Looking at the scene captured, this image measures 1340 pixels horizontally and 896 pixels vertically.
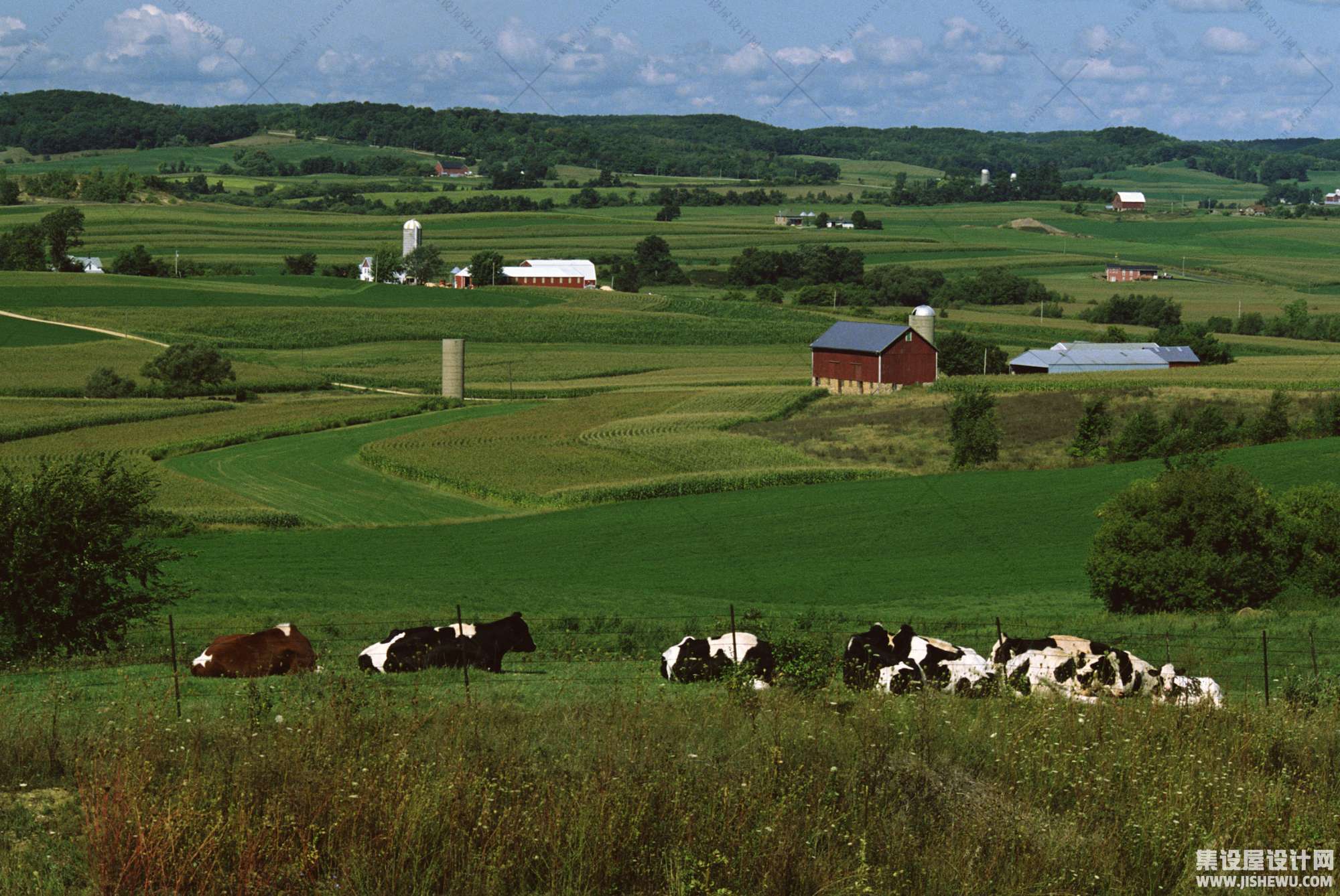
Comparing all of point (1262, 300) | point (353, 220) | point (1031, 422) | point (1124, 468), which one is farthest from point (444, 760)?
point (353, 220)

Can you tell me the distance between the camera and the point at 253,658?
50.3 ft

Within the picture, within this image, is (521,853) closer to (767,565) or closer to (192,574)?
(192,574)

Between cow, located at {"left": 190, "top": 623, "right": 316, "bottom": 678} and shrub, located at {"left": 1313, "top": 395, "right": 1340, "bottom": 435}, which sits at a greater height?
cow, located at {"left": 190, "top": 623, "right": 316, "bottom": 678}

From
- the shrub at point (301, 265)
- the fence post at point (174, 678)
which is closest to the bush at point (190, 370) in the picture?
the fence post at point (174, 678)

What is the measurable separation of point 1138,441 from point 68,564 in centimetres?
3979

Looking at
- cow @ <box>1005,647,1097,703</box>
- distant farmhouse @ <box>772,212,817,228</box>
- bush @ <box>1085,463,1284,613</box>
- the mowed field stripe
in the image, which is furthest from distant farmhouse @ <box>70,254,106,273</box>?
cow @ <box>1005,647,1097,703</box>

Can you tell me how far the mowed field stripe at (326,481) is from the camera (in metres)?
42.4

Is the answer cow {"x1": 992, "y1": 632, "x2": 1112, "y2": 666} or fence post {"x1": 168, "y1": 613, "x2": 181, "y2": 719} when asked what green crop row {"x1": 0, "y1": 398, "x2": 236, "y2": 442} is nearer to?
fence post {"x1": 168, "y1": 613, "x2": 181, "y2": 719}

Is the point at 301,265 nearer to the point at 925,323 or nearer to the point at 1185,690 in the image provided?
the point at 925,323

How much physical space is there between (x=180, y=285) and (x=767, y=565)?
90736 millimetres

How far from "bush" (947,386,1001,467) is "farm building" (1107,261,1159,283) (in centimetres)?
9244

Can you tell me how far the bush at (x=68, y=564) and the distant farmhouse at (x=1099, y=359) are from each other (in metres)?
67.7

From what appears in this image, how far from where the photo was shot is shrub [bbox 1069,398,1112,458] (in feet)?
171

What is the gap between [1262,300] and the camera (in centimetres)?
12512
